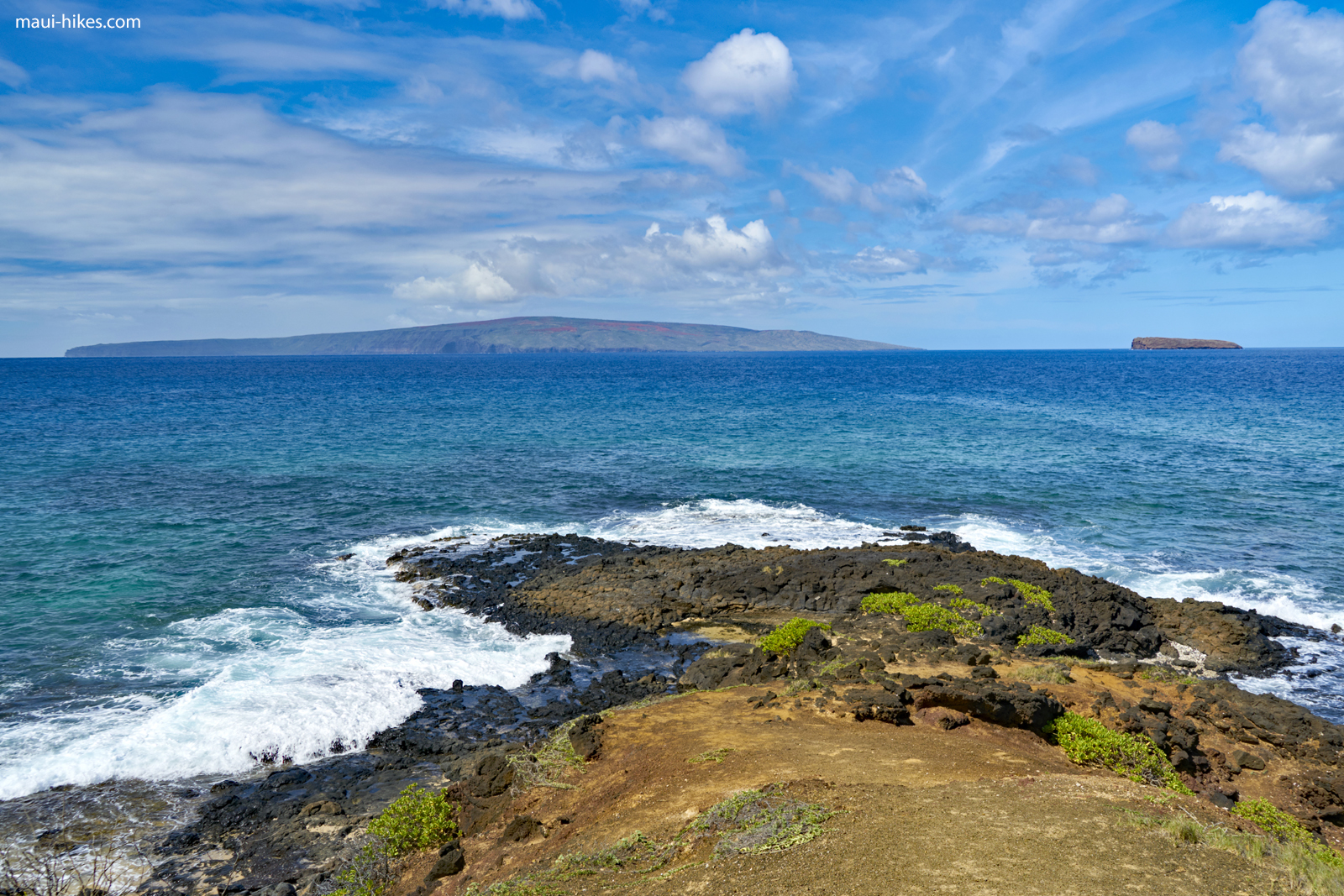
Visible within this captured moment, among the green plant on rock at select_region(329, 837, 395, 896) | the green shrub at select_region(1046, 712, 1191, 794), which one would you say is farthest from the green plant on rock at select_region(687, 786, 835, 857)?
the green shrub at select_region(1046, 712, 1191, 794)

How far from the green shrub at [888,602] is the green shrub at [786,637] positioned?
3.15 metres

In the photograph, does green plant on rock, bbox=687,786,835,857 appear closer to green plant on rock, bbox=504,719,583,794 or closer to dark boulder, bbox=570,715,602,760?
green plant on rock, bbox=504,719,583,794

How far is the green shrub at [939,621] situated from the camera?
20.7 metres

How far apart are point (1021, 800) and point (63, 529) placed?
37.4m

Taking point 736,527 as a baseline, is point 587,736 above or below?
below

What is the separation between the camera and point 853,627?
21.2m

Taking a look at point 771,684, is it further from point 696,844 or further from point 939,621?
point 696,844

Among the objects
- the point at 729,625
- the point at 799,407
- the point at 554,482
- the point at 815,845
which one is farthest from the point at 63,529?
the point at 799,407

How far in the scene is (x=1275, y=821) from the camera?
12.2m

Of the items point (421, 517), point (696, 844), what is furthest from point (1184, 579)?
point (421, 517)

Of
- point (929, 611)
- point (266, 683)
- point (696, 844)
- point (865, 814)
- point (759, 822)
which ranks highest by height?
point (865, 814)

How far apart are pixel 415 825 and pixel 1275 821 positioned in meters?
14.5

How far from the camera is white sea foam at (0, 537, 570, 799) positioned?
604 inches

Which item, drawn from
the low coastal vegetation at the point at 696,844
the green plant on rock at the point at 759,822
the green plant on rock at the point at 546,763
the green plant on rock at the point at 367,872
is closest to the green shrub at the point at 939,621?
the green plant on rock at the point at 546,763
